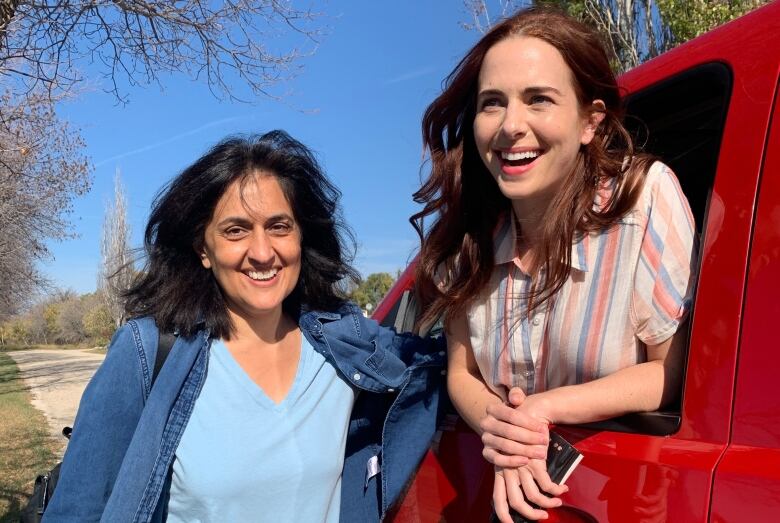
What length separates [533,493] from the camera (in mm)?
1350

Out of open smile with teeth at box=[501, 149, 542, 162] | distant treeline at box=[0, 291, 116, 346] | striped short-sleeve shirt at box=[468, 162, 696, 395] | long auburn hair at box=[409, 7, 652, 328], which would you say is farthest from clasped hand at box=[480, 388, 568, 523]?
distant treeline at box=[0, 291, 116, 346]

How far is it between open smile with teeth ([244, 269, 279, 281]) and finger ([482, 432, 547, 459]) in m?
0.81

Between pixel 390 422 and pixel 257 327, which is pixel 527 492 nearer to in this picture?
pixel 390 422

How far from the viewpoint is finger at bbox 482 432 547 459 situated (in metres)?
1.36

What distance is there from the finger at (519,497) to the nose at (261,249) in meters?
0.89

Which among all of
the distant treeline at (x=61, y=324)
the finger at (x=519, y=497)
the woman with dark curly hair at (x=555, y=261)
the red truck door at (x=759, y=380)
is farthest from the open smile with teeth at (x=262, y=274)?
the distant treeline at (x=61, y=324)

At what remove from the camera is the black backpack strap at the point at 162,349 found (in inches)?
69.1

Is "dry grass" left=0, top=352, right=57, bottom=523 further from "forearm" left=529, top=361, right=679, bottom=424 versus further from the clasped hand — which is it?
"forearm" left=529, top=361, right=679, bottom=424

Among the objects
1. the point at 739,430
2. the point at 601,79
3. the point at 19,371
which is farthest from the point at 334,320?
the point at 19,371

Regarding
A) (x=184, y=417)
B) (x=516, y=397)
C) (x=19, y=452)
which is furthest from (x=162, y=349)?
(x=19, y=452)

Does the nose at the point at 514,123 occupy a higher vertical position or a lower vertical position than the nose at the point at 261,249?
higher

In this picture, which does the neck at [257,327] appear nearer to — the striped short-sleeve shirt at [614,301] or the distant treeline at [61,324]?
the striped short-sleeve shirt at [614,301]

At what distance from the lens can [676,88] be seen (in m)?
1.63

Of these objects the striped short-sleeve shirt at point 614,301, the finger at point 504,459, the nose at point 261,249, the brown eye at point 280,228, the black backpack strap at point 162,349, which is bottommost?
the finger at point 504,459
